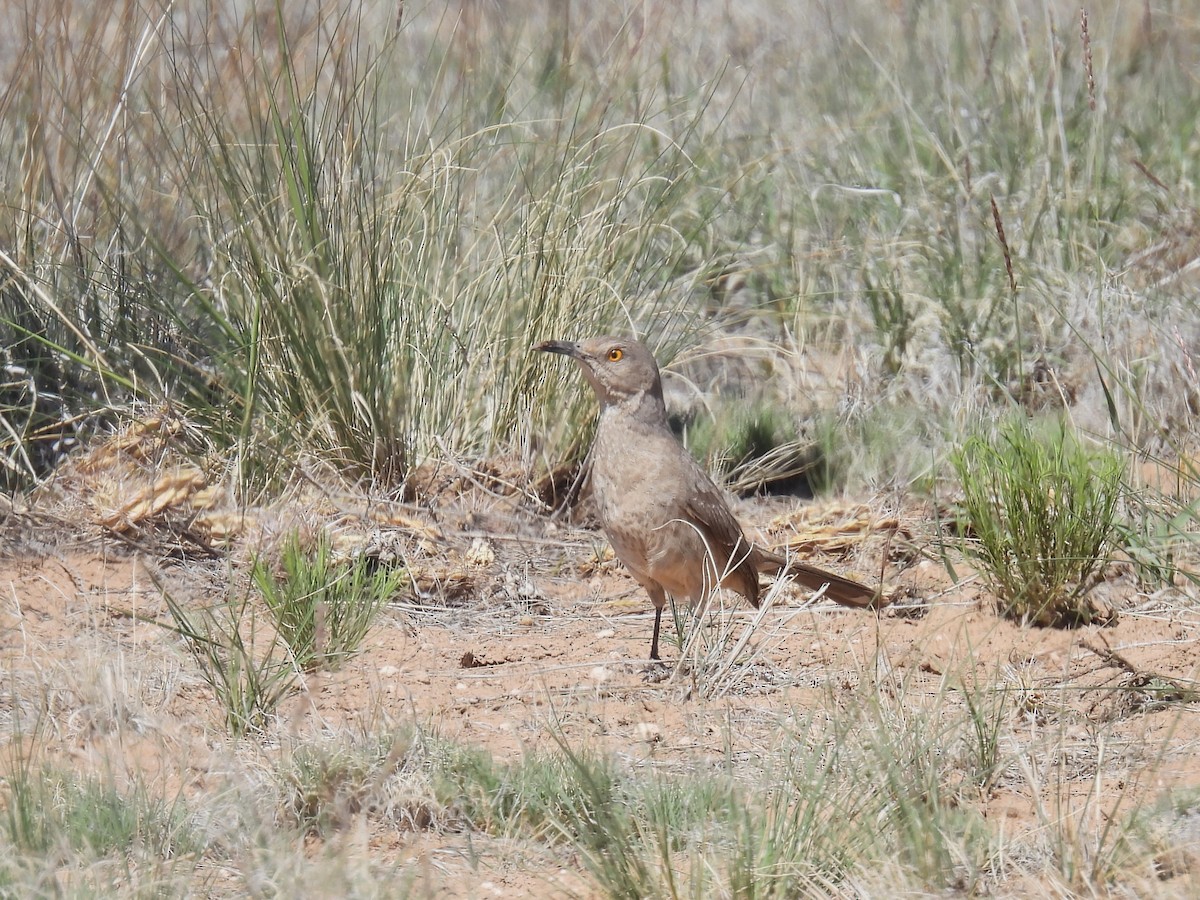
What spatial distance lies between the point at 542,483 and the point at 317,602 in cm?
207

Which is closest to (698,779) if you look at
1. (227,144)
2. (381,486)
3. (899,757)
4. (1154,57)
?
(899,757)

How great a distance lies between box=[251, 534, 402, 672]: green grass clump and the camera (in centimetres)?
402

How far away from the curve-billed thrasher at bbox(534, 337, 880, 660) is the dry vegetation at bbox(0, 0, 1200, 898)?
8.2 inches

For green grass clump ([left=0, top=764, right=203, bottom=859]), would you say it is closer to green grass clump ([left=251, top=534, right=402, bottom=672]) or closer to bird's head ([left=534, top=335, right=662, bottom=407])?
green grass clump ([left=251, top=534, right=402, bottom=672])

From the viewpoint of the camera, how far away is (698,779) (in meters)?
3.28

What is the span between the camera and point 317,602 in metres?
3.93

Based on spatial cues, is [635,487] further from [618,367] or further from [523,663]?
[523,663]

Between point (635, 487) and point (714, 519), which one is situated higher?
point (635, 487)

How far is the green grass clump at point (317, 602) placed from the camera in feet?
13.2

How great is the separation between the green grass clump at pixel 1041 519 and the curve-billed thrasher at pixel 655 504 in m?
0.52

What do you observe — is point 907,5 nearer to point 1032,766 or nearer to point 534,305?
point 534,305

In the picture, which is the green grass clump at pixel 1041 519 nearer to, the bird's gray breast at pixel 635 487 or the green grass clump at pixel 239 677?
the bird's gray breast at pixel 635 487

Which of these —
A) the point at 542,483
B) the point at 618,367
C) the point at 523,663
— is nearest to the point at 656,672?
the point at 523,663

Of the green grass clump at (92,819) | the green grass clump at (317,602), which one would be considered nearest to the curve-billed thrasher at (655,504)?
the green grass clump at (317,602)
